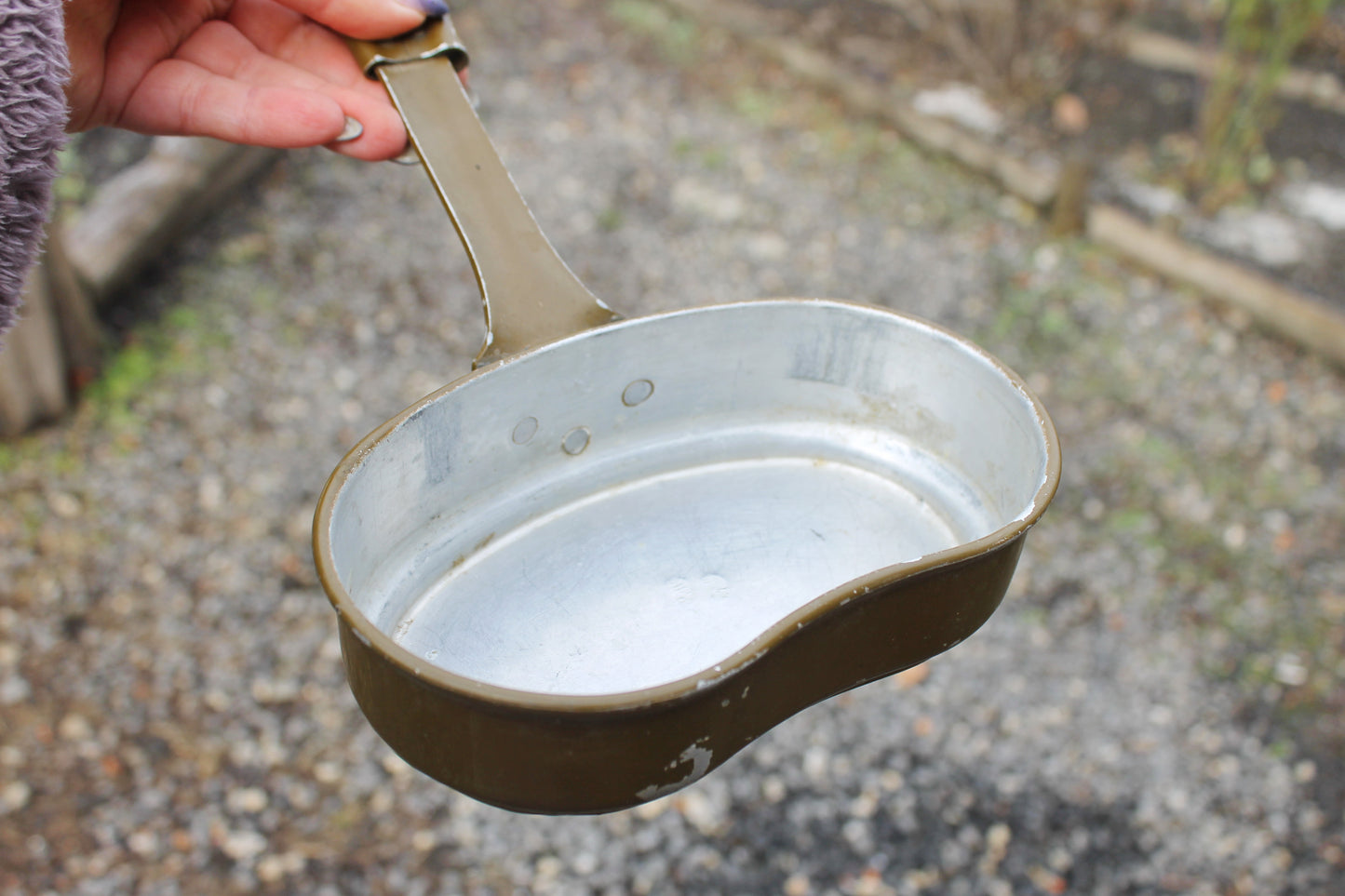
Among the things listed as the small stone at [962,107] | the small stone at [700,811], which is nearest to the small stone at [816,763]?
the small stone at [700,811]

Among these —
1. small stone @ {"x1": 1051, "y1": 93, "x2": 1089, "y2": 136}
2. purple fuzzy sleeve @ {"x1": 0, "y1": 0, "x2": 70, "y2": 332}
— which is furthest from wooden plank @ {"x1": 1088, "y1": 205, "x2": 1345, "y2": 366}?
purple fuzzy sleeve @ {"x1": 0, "y1": 0, "x2": 70, "y2": 332}

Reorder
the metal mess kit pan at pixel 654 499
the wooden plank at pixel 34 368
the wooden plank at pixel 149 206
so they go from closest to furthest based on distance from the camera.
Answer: the metal mess kit pan at pixel 654 499
the wooden plank at pixel 34 368
the wooden plank at pixel 149 206

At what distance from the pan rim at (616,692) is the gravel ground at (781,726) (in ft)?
3.95

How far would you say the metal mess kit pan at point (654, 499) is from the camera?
85cm

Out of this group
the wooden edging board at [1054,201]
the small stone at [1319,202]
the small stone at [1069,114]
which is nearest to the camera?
the wooden edging board at [1054,201]

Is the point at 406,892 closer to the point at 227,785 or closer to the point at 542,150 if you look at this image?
the point at 227,785

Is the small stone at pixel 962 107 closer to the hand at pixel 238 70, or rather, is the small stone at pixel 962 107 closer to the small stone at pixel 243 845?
the hand at pixel 238 70

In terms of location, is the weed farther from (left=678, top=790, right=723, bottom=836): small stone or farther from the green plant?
(left=678, top=790, right=723, bottom=836): small stone

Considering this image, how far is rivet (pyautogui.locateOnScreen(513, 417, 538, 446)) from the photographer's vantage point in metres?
1.06

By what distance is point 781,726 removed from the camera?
2.13 meters

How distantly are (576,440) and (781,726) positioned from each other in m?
1.19

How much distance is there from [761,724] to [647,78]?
350cm

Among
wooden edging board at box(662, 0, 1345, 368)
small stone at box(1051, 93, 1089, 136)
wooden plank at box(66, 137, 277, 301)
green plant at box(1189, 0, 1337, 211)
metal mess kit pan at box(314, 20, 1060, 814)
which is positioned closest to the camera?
metal mess kit pan at box(314, 20, 1060, 814)

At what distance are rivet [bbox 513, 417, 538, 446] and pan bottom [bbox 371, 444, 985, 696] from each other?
90 millimetres
